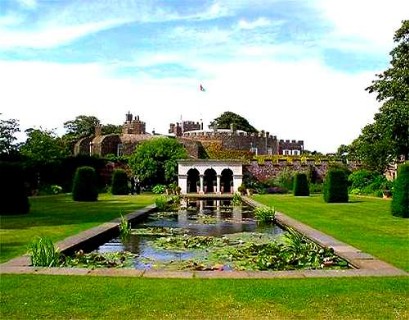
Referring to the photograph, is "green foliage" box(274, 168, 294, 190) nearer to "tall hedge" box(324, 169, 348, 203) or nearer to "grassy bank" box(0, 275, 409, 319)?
A: "tall hedge" box(324, 169, 348, 203)

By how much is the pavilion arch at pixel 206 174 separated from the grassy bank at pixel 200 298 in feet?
112

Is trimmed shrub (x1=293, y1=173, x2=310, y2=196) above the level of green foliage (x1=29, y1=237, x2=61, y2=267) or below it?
above

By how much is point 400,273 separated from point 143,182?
35904mm

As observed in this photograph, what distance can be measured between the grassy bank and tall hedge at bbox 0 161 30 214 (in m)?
9.88

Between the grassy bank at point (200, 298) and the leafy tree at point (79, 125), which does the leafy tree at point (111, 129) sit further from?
the grassy bank at point (200, 298)

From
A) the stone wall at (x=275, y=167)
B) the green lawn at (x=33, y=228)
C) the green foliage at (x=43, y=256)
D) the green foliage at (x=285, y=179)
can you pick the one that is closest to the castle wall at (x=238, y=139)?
the stone wall at (x=275, y=167)

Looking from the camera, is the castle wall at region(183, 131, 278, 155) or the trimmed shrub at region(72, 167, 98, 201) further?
the castle wall at region(183, 131, 278, 155)

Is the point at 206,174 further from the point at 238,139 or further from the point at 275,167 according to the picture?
the point at 238,139

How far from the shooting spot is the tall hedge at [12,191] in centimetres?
1548

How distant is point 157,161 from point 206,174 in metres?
4.18

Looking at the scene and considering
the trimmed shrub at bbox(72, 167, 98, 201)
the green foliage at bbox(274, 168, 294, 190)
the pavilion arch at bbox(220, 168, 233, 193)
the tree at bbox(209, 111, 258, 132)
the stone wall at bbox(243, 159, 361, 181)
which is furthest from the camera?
the tree at bbox(209, 111, 258, 132)

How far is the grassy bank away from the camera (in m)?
4.72

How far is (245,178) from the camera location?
145ft

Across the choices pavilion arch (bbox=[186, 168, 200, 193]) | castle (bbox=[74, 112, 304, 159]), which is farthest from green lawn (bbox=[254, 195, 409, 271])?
castle (bbox=[74, 112, 304, 159])
